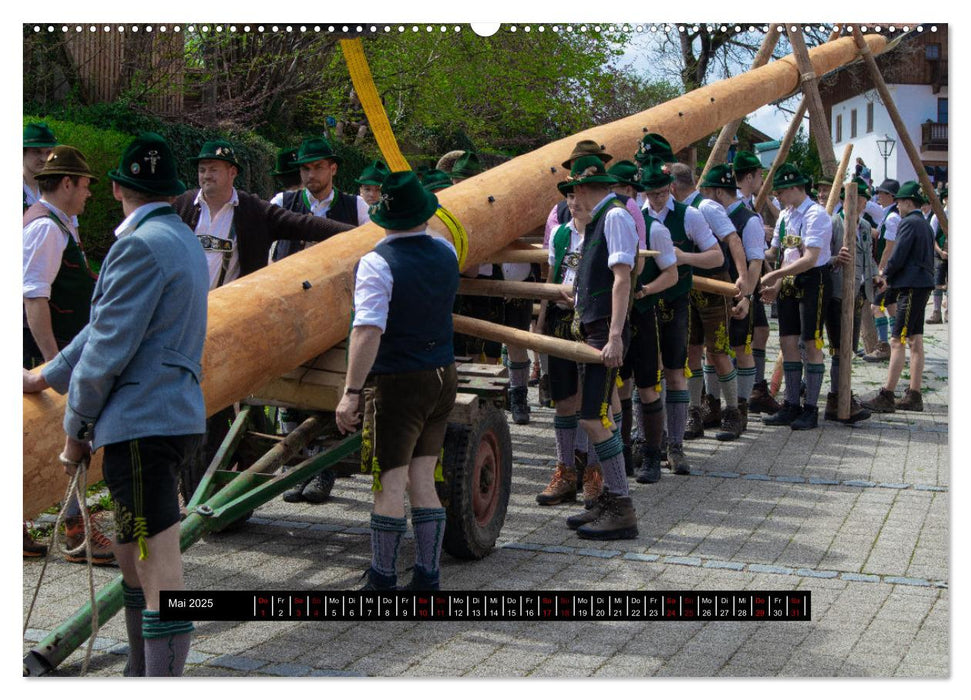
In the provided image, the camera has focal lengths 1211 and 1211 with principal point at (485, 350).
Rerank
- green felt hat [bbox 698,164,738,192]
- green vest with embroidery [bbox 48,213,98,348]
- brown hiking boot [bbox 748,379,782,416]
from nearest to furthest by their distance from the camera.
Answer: green vest with embroidery [bbox 48,213,98,348] < green felt hat [bbox 698,164,738,192] < brown hiking boot [bbox 748,379,782,416]

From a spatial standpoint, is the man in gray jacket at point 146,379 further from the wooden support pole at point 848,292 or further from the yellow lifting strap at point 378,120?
the wooden support pole at point 848,292

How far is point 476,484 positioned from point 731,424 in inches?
149

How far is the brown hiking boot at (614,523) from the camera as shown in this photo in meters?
6.12

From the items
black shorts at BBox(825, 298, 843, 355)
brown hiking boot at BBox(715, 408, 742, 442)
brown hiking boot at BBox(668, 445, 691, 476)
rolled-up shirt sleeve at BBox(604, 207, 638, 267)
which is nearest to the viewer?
rolled-up shirt sleeve at BBox(604, 207, 638, 267)

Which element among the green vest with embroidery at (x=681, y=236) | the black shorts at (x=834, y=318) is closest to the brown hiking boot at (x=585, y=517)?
the green vest with embroidery at (x=681, y=236)

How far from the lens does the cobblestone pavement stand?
430 cm

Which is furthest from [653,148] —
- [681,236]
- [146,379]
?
[146,379]

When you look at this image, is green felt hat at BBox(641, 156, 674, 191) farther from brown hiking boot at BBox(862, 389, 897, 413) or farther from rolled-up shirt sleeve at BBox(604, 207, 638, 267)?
brown hiking boot at BBox(862, 389, 897, 413)

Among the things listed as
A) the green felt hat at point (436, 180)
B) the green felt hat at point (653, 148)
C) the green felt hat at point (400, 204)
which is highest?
the green felt hat at point (653, 148)

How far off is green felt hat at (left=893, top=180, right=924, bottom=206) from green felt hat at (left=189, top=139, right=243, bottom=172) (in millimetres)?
4993

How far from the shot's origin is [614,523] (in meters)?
6.15

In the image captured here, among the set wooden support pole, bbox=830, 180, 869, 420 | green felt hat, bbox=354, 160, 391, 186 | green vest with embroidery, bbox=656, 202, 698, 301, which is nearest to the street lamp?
wooden support pole, bbox=830, 180, 869, 420

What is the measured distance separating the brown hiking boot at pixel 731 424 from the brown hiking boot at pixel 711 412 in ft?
1.16

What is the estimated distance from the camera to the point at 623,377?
7.38 meters
